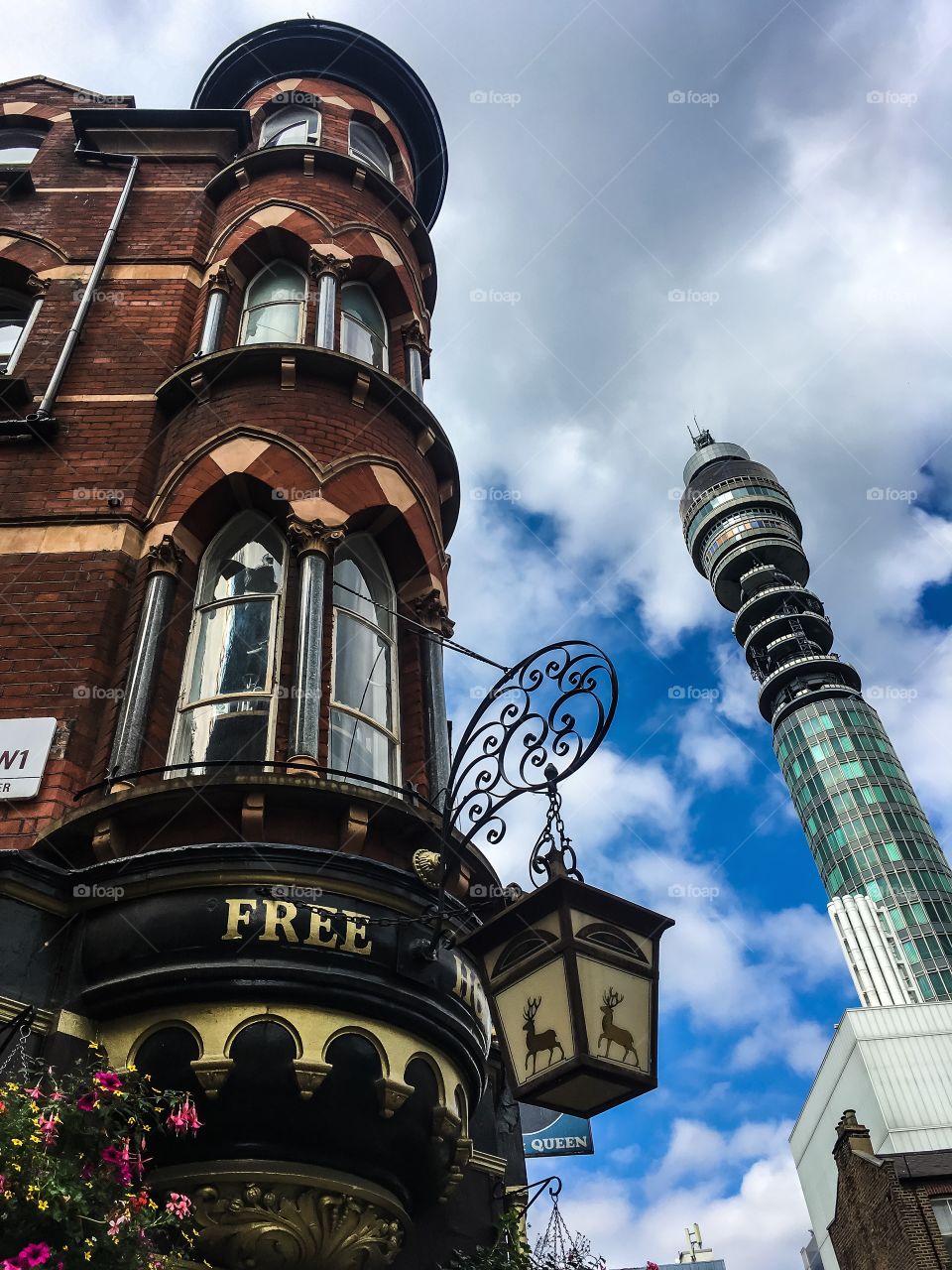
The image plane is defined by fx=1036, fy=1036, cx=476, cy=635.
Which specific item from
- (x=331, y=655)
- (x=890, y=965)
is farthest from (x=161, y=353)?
(x=890, y=965)

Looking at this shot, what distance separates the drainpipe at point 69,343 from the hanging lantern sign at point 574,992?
277 inches

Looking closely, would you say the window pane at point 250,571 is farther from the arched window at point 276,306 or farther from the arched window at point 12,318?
the arched window at point 12,318

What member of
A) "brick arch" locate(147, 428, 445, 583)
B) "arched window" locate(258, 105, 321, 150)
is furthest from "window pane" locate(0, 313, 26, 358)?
"arched window" locate(258, 105, 321, 150)

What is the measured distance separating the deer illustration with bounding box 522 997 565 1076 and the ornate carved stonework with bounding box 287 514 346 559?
14.7 ft

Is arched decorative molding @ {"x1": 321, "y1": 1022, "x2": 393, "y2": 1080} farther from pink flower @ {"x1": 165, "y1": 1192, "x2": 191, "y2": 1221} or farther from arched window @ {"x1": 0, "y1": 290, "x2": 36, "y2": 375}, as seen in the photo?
arched window @ {"x1": 0, "y1": 290, "x2": 36, "y2": 375}

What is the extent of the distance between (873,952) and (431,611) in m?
100

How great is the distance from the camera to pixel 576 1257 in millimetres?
7883

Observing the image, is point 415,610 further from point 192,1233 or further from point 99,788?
point 192,1233

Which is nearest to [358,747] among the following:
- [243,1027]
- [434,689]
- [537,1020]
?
[434,689]

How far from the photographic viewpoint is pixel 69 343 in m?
10.6

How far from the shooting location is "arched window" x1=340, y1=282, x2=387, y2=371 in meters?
11.6

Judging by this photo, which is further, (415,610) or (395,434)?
(395,434)

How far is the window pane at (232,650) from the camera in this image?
793 cm

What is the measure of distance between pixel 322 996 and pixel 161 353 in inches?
294
